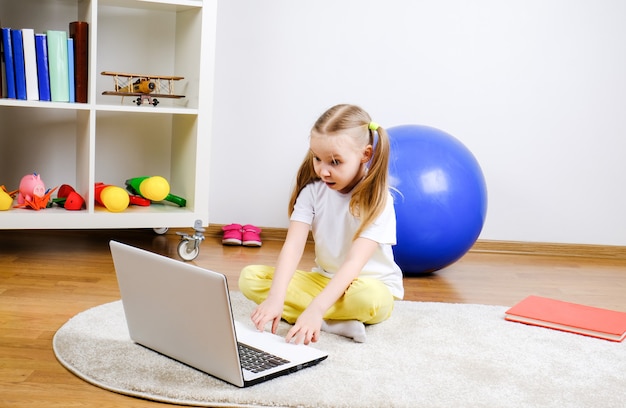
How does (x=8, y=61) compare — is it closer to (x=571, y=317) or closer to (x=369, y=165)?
(x=369, y=165)

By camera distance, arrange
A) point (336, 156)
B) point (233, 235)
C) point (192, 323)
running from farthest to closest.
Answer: point (233, 235) < point (336, 156) < point (192, 323)

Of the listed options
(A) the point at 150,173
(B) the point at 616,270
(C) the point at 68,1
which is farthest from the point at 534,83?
(C) the point at 68,1

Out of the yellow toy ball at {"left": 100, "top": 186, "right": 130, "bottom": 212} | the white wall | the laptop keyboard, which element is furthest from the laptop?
the white wall

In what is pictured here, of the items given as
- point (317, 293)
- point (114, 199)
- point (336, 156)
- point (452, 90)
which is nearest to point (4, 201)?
point (114, 199)

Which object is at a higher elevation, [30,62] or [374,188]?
[30,62]

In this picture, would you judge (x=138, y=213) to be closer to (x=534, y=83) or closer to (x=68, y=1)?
(x=68, y=1)

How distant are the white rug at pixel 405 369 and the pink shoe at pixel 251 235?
86cm

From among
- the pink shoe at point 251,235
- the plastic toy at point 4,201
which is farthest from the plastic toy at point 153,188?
the plastic toy at point 4,201

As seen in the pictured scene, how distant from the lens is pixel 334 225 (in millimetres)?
1871

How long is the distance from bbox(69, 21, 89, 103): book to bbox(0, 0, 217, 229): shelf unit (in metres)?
0.04

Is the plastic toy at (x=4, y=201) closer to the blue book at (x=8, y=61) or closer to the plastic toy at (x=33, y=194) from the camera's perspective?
the plastic toy at (x=33, y=194)

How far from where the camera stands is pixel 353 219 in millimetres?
1849

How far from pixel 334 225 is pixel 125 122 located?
1.27 metres

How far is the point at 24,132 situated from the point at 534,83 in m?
1.84
